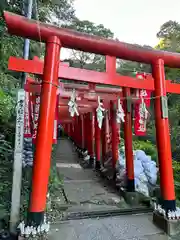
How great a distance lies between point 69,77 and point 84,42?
2.72 feet

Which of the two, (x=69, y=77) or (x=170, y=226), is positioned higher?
(x=69, y=77)

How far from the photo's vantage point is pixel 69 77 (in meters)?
4.07

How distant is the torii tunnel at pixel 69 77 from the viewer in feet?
11.7

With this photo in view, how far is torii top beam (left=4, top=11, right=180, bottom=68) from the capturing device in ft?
12.2

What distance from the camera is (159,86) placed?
4.68 meters

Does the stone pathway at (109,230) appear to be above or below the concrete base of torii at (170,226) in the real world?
below

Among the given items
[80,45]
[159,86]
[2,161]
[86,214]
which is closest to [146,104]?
[159,86]

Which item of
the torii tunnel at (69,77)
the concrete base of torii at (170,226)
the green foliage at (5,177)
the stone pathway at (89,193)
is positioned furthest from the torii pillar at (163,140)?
the green foliage at (5,177)

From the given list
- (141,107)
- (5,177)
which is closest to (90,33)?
(141,107)

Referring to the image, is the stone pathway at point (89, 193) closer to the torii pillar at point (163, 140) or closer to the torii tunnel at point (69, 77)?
the torii pillar at point (163, 140)

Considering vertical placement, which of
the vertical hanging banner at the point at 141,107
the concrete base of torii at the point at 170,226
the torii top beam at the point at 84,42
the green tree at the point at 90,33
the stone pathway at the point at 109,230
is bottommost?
the stone pathway at the point at 109,230

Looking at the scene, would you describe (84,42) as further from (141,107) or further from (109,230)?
(109,230)

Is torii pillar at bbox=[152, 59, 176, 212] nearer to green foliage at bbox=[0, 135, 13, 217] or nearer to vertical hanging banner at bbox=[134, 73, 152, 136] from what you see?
vertical hanging banner at bbox=[134, 73, 152, 136]

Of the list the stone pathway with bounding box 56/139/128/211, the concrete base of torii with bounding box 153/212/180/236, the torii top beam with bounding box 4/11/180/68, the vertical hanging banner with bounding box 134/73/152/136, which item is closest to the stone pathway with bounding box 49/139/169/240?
the stone pathway with bounding box 56/139/128/211
